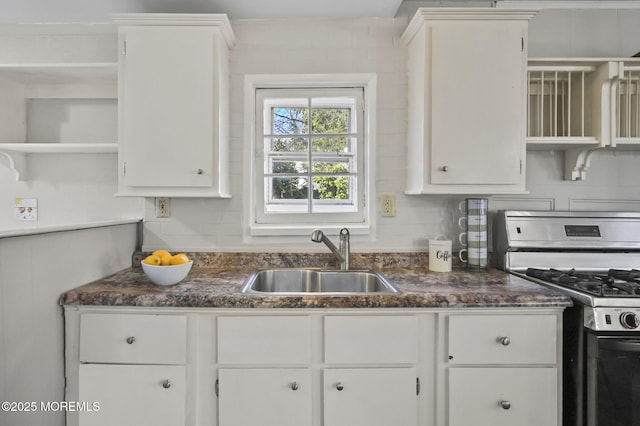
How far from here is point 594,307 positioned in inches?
50.9

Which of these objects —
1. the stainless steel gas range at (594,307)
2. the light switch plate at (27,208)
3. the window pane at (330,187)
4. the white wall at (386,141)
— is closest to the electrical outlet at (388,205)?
the white wall at (386,141)

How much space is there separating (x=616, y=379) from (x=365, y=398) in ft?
2.98

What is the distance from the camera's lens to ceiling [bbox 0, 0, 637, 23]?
1.83 metres

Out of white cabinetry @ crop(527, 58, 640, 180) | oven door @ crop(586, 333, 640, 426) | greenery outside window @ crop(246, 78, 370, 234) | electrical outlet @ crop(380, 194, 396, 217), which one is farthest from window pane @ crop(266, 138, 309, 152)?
oven door @ crop(586, 333, 640, 426)

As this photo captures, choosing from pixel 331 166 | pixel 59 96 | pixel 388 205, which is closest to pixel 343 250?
pixel 388 205

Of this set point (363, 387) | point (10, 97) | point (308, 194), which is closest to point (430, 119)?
point (308, 194)

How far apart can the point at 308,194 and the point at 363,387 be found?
3.61ft

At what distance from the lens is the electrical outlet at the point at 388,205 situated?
2018mm

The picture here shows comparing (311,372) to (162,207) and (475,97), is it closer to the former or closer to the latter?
(162,207)

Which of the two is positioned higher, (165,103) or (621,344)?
(165,103)

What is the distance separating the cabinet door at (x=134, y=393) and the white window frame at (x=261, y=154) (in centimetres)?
86

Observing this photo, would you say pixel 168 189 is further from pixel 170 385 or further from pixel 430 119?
pixel 430 119

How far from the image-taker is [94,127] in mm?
2115

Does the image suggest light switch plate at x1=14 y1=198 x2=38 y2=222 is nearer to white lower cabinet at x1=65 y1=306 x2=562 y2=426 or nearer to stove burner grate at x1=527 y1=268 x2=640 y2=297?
white lower cabinet at x1=65 y1=306 x2=562 y2=426
